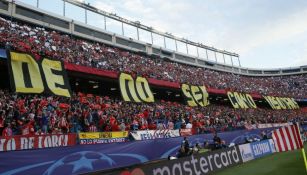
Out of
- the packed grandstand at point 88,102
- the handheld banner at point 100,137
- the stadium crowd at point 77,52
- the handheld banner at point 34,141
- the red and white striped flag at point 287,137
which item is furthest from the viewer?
the stadium crowd at point 77,52

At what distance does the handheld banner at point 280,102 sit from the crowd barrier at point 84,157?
3453cm

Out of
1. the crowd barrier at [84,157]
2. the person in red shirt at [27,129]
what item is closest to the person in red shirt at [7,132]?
the person in red shirt at [27,129]

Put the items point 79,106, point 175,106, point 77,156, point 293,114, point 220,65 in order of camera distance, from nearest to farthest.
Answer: point 77,156 → point 79,106 → point 175,106 → point 293,114 → point 220,65

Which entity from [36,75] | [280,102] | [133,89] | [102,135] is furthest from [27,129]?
[280,102]

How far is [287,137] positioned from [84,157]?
25.7 ft

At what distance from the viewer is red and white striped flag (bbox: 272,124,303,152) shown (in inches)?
434

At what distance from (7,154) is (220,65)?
65047 mm

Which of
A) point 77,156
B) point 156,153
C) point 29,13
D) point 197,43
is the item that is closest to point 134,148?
point 156,153

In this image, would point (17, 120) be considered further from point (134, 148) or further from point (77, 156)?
point (134, 148)

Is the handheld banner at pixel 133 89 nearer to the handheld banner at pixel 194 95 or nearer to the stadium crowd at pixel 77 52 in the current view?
the stadium crowd at pixel 77 52

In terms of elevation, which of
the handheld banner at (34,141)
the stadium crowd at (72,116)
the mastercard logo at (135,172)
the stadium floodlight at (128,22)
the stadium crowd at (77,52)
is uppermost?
the stadium floodlight at (128,22)

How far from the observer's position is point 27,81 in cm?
1579

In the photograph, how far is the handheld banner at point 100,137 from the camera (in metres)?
14.8

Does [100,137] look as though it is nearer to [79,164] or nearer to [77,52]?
[79,164]
